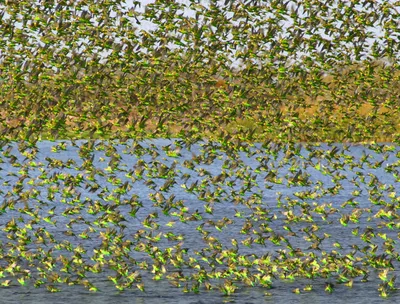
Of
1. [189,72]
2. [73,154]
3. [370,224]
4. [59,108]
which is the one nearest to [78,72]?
[59,108]

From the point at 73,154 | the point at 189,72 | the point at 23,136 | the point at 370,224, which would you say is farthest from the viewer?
the point at 73,154

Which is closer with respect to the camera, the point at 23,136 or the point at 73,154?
the point at 23,136

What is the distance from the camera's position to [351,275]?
28.1 metres

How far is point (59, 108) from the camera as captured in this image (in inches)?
1032

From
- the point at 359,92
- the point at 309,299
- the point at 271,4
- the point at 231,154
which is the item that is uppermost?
the point at 271,4

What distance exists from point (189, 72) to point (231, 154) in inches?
114

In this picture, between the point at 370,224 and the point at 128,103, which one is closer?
the point at 128,103

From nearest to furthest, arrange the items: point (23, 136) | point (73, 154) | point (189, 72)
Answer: point (23, 136) → point (189, 72) → point (73, 154)

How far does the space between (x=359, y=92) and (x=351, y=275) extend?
6.01 m

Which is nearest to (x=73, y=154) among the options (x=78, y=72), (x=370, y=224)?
(x=370, y=224)

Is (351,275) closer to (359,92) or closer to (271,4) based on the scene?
(359,92)

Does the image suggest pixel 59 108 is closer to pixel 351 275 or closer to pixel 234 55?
pixel 234 55

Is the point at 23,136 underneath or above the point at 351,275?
above

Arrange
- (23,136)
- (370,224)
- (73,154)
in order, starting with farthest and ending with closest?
(73,154) < (370,224) < (23,136)
